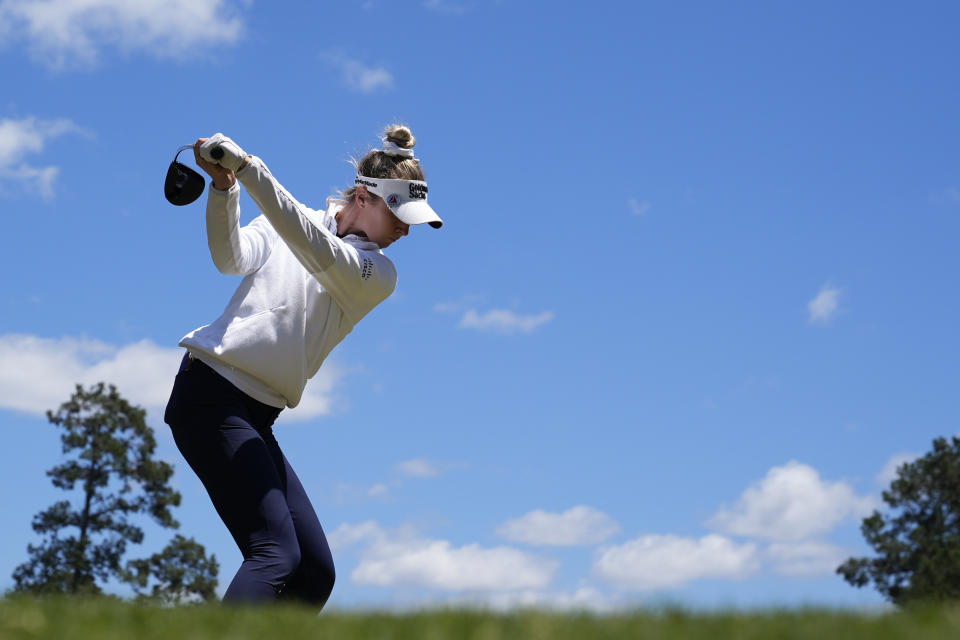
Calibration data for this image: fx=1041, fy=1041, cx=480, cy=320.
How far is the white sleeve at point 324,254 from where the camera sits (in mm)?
5805

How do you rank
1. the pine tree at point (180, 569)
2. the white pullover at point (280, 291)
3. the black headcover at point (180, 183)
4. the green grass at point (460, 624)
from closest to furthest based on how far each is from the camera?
the green grass at point (460, 624) < the white pullover at point (280, 291) < the black headcover at point (180, 183) < the pine tree at point (180, 569)

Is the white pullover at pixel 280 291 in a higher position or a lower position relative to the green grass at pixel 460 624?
higher

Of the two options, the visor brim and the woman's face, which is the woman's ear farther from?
the visor brim

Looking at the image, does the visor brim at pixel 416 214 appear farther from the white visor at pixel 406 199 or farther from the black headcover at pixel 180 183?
the black headcover at pixel 180 183

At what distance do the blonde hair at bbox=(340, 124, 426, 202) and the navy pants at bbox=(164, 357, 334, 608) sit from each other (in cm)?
176

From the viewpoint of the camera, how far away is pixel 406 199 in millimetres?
6918

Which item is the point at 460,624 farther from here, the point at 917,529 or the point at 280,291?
the point at 917,529

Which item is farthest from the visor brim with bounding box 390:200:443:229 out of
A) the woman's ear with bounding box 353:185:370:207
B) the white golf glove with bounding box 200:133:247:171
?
the white golf glove with bounding box 200:133:247:171

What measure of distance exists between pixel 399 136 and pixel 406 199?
0.66m

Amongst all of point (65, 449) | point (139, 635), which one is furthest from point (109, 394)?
point (139, 635)

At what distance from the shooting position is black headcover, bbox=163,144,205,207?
6699 millimetres

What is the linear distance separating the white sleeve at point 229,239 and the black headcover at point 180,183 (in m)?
0.37

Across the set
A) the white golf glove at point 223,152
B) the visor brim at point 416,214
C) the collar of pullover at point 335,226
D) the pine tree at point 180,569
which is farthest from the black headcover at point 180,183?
the pine tree at point 180,569

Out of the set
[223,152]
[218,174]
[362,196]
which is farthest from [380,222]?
[223,152]
